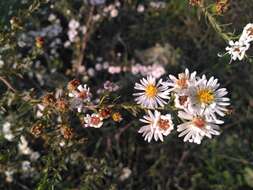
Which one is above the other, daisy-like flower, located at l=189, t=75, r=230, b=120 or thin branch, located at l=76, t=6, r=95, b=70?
thin branch, located at l=76, t=6, r=95, b=70

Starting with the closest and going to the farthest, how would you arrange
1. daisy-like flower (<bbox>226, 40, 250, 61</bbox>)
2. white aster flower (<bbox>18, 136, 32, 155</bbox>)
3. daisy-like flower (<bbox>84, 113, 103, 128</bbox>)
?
1. daisy-like flower (<bbox>84, 113, 103, 128</bbox>)
2. daisy-like flower (<bbox>226, 40, 250, 61</bbox>)
3. white aster flower (<bbox>18, 136, 32, 155</bbox>)

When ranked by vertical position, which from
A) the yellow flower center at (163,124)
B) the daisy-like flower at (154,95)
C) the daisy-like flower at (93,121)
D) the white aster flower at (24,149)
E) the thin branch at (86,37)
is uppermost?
the thin branch at (86,37)

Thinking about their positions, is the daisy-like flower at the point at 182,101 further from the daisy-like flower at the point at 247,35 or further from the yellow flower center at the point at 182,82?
the daisy-like flower at the point at 247,35

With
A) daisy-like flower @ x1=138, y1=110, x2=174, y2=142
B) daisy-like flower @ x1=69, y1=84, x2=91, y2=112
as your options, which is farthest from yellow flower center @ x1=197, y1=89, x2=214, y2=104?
daisy-like flower @ x1=69, y1=84, x2=91, y2=112

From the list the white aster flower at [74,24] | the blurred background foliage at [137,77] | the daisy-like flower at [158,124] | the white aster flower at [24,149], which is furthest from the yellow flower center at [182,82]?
the white aster flower at [74,24]

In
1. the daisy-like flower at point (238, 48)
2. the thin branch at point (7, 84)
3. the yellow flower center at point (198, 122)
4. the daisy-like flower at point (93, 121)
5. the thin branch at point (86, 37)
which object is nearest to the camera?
the yellow flower center at point (198, 122)

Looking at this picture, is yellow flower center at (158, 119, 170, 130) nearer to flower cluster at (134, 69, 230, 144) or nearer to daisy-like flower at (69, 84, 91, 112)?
flower cluster at (134, 69, 230, 144)
